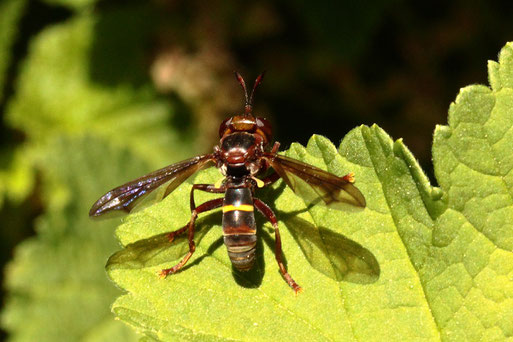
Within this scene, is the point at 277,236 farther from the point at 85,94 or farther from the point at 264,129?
the point at 85,94

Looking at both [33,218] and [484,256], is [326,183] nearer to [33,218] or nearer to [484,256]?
[484,256]

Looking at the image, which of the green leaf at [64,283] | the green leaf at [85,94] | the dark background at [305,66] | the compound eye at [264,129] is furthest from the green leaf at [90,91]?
the compound eye at [264,129]

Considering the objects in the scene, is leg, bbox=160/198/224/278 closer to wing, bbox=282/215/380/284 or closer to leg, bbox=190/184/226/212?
leg, bbox=190/184/226/212

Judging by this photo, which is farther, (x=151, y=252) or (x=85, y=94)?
(x=85, y=94)

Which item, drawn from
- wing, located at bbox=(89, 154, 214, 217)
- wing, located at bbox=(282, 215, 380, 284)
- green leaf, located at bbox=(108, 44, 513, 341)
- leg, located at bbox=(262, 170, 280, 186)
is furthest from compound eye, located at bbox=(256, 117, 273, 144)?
wing, located at bbox=(282, 215, 380, 284)

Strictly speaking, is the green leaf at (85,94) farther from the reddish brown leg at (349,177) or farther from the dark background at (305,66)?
the reddish brown leg at (349,177)

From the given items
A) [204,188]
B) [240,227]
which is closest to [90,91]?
[204,188]

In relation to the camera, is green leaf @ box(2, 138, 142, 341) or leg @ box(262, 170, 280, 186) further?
green leaf @ box(2, 138, 142, 341)
